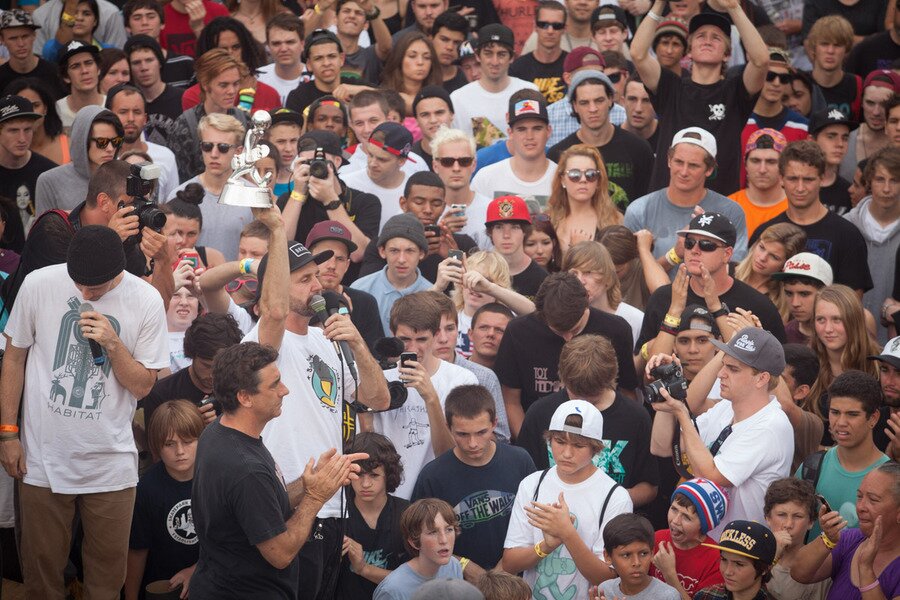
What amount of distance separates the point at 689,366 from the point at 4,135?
16.7 ft

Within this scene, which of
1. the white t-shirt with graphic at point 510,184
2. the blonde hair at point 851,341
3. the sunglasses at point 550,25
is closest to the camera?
the blonde hair at point 851,341

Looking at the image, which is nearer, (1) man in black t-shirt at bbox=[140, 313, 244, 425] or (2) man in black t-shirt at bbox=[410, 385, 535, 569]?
(2) man in black t-shirt at bbox=[410, 385, 535, 569]

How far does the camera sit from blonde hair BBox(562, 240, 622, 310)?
25.8ft

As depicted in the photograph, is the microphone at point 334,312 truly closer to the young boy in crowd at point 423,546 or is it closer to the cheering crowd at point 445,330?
the cheering crowd at point 445,330

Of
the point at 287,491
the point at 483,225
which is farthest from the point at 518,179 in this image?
the point at 287,491

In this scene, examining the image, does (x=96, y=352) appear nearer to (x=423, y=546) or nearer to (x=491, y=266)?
(x=423, y=546)

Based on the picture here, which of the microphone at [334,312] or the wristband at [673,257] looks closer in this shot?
the microphone at [334,312]

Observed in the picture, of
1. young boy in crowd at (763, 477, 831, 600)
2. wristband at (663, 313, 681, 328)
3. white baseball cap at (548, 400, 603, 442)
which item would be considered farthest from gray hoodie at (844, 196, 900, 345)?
white baseball cap at (548, 400, 603, 442)

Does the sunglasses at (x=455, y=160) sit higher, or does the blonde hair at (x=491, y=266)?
the sunglasses at (x=455, y=160)

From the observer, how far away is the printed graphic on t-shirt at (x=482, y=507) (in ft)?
21.9

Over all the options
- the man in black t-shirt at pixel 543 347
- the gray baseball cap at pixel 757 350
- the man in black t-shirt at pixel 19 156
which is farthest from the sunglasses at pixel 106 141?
the gray baseball cap at pixel 757 350

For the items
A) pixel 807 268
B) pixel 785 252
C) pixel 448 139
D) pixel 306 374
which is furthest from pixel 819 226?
pixel 306 374

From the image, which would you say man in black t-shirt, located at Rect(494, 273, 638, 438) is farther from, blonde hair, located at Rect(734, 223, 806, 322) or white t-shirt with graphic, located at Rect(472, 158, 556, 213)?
white t-shirt with graphic, located at Rect(472, 158, 556, 213)

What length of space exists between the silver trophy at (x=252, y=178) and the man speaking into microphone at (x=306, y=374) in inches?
7.4
